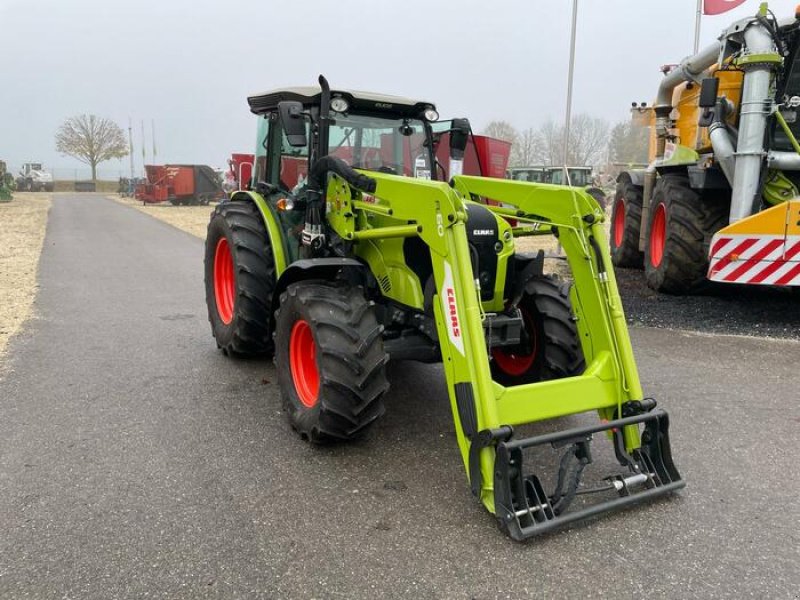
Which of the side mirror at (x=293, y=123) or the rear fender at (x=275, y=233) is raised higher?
the side mirror at (x=293, y=123)

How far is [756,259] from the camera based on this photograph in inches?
249

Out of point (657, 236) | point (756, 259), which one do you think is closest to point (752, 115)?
point (756, 259)

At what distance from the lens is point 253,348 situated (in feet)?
17.5

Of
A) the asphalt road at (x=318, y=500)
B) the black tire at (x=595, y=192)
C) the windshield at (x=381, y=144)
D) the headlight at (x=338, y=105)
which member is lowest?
the asphalt road at (x=318, y=500)

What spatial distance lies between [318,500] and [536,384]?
126 cm

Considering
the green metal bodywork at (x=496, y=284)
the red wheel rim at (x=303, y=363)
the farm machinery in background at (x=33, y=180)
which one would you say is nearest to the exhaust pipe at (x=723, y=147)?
the green metal bodywork at (x=496, y=284)

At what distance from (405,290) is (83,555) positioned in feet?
7.22

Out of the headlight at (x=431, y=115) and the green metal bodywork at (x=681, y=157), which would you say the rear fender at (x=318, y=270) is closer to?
the headlight at (x=431, y=115)

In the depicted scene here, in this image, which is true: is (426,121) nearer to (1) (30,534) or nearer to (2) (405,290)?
(2) (405,290)

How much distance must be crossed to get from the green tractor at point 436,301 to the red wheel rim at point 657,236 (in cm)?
461

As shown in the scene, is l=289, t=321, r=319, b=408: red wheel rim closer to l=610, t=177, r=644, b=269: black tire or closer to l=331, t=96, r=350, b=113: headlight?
l=331, t=96, r=350, b=113: headlight

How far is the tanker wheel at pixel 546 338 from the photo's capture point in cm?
413

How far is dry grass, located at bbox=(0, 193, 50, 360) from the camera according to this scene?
6.86 m

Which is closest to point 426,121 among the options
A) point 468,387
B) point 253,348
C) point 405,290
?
point 405,290
